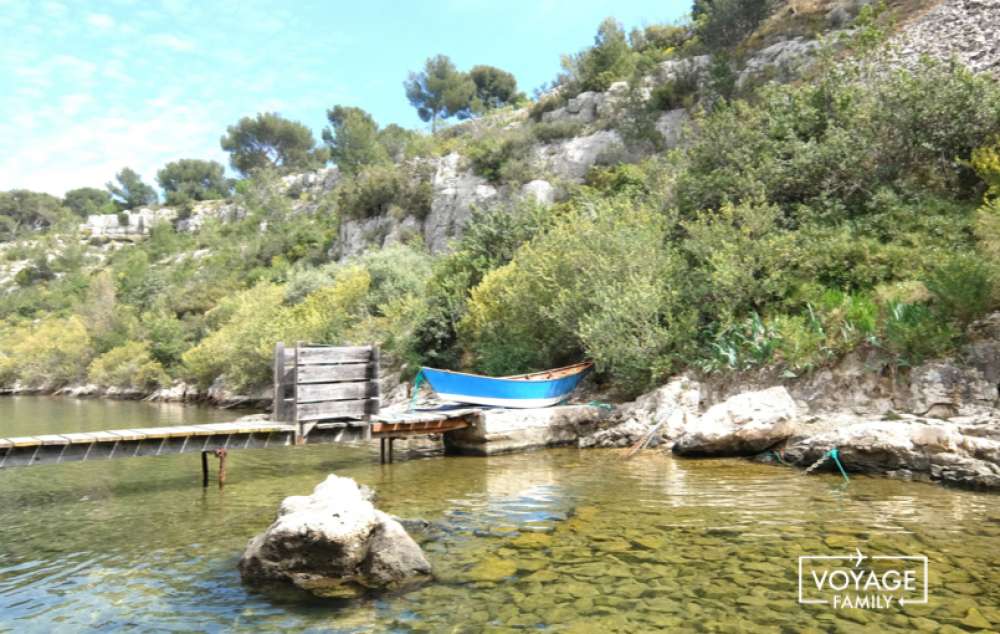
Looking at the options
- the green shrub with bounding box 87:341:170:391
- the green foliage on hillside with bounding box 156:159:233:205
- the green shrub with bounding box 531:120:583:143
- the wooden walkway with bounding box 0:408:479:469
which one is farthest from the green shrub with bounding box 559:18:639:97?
the green foliage on hillside with bounding box 156:159:233:205

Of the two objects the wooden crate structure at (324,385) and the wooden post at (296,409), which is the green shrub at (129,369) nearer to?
Result: the wooden crate structure at (324,385)

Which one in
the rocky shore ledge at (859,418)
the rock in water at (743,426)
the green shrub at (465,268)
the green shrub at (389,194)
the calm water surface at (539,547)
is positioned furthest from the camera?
the green shrub at (389,194)

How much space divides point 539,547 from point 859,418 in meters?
9.14

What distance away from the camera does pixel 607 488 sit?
11562 mm

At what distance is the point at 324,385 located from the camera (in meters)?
13.9

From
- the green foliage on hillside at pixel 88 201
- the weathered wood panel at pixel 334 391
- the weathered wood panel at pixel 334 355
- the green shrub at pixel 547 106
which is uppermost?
the green foliage on hillside at pixel 88 201

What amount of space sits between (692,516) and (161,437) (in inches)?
382

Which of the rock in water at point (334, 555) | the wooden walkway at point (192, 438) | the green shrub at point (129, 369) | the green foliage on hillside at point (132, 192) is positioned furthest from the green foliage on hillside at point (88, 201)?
the rock in water at point (334, 555)

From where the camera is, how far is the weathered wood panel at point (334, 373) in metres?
13.6

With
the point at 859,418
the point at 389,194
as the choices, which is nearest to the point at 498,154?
the point at 389,194

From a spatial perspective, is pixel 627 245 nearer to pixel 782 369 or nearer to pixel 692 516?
pixel 782 369

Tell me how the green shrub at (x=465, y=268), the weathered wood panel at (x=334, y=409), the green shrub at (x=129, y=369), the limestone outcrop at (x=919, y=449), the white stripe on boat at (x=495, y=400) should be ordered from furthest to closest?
the green shrub at (x=129, y=369)
the green shrub at (x=465, y=268)
the white stripe on boat at (x=495, y=400)
the weathered wood panel at (x=334, y=409)
the limestone outcrop at (x=919, y=449)

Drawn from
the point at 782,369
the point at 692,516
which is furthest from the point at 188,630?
the point at 782,369

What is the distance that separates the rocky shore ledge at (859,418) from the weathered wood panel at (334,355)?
6285 mm
